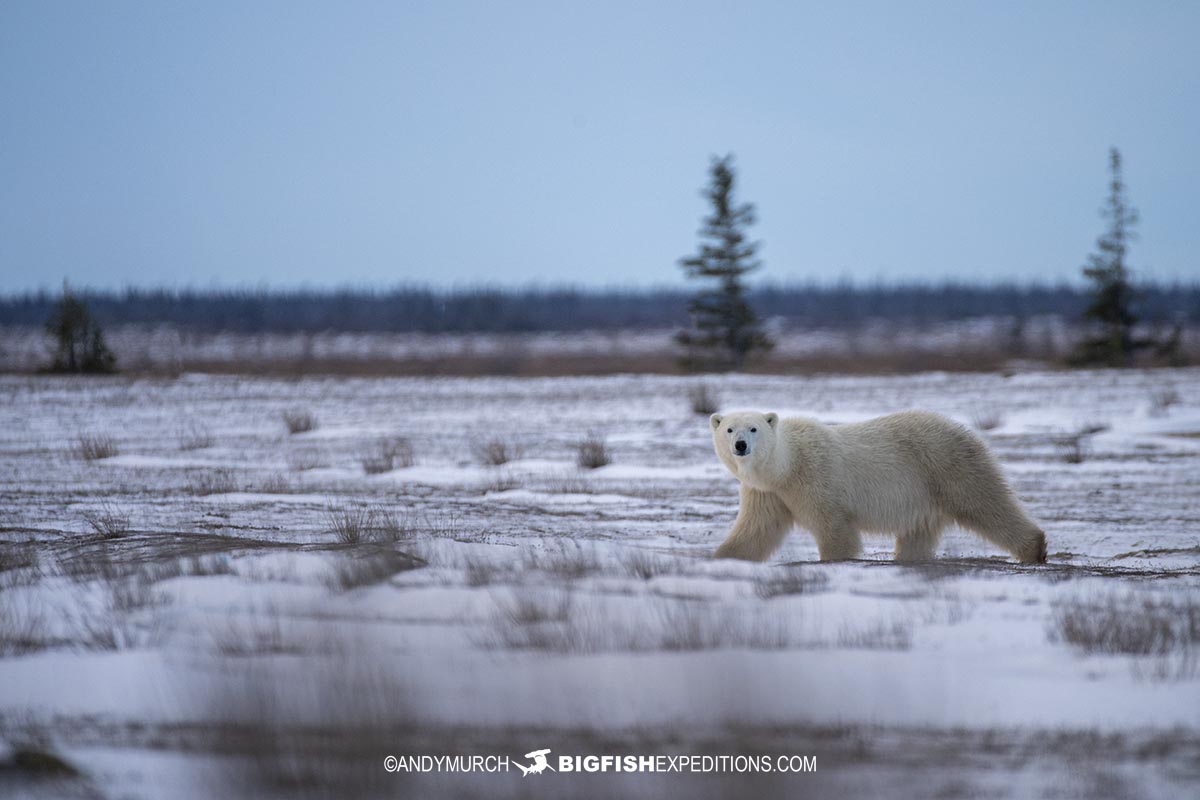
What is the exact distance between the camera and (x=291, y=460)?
1045 cm

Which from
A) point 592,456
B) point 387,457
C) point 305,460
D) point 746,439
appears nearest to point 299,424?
point 305,460

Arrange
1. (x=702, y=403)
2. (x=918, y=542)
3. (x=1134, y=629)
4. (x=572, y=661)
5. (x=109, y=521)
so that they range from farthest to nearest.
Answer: (x=702, y=403), (x=918, y=542), (x=109, y=521), (x=1134, y=629), (x=572, y=661)

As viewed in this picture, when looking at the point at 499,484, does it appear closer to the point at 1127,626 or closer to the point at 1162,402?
the point at 1127,626

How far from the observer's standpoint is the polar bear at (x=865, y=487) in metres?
5.41

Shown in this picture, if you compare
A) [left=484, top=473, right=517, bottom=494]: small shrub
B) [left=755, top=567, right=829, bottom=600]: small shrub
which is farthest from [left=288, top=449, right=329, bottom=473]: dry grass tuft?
[left=755, top=567, right=829, bottom=600]: small shrub

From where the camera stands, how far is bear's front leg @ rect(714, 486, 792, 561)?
18.0 ft

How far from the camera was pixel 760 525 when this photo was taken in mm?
5531

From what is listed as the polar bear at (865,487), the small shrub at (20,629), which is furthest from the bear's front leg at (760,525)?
the small shrub at (20,629)

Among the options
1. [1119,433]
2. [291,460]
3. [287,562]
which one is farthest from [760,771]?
[1119,433]

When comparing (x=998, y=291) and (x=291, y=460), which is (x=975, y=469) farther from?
(x=998, y=291)

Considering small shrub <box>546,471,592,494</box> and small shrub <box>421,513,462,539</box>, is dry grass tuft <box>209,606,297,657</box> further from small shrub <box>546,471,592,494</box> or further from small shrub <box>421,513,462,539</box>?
small shrub <box>546,471,592,494</box>

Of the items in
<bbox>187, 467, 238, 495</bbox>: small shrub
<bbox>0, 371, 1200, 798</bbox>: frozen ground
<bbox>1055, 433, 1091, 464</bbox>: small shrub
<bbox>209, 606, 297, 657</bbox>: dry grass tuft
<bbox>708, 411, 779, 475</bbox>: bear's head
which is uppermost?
<bbox>708, 411, 779, 475</bbox>: bear's head

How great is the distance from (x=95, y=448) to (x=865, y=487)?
926cm

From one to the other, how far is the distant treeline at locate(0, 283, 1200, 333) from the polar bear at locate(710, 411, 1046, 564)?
65.7m
